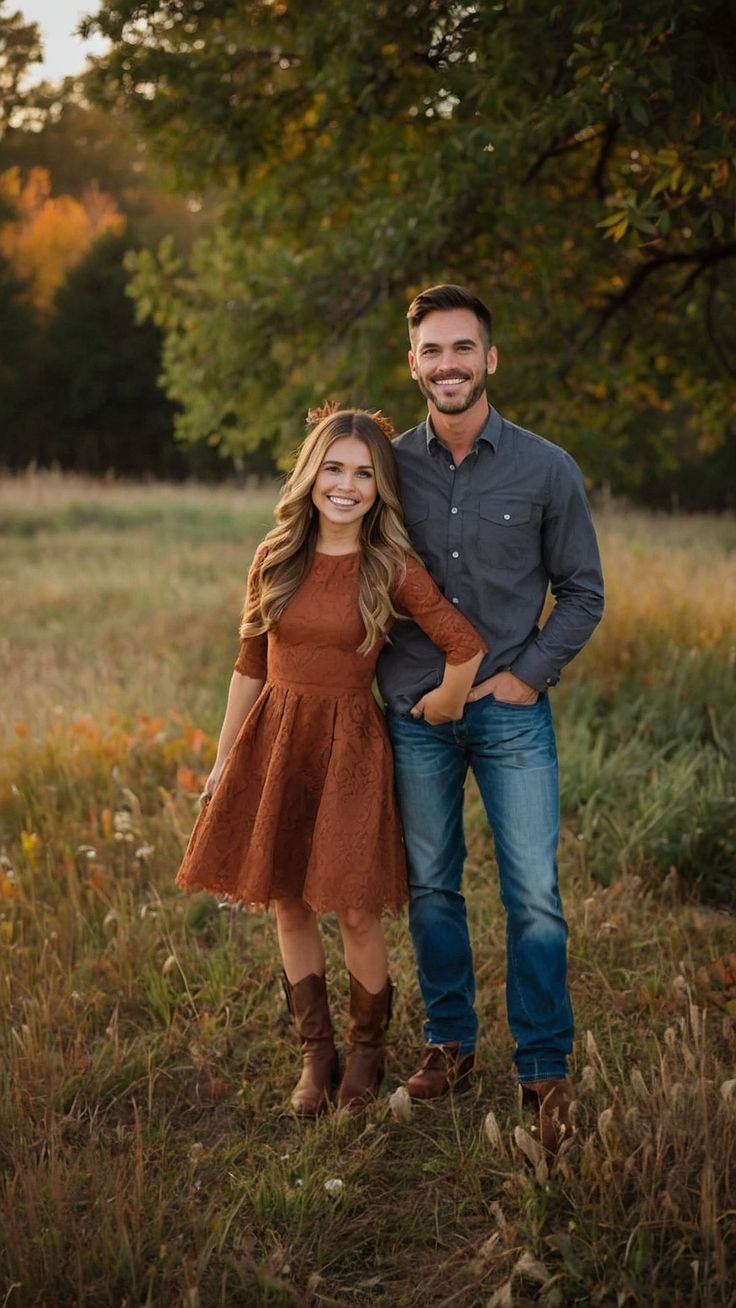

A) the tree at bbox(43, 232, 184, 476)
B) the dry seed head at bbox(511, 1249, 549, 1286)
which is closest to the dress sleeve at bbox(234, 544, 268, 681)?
the dry seed head at bbox(511, 1249, 549, 1286)

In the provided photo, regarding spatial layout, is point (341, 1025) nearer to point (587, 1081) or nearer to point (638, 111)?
point (587, 1081)

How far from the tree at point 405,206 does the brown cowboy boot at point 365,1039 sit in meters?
3.10

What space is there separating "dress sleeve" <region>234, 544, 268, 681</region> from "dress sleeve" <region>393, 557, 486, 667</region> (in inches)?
16.0

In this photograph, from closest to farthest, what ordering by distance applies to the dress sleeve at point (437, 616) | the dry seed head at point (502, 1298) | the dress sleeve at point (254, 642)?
the dry seed head at point (502, 1298)
the dress sleeve at point (437, 616)
the dress sleeve at point (254, 642)

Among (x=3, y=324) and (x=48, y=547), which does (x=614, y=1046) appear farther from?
(x=3, y=324)

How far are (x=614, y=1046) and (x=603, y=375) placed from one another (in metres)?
4.14

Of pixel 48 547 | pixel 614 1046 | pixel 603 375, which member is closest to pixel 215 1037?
pixel 614 1046

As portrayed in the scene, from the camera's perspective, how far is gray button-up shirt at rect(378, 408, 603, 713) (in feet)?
9.73

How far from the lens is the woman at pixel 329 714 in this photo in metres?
2.96

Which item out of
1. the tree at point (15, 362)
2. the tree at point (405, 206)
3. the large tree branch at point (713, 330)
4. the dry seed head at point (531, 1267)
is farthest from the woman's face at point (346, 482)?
the tree at point (15, 362)

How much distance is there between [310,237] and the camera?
7051mm

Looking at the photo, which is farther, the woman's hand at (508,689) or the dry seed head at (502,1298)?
the woman's hand at (508,689)

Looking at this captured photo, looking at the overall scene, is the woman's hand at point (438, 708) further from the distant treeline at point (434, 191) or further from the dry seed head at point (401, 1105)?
the distant treeline at point (434, 191)

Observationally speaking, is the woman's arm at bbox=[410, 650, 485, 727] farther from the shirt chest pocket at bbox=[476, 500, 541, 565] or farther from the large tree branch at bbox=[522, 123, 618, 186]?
the large tree branch at bbox=[522, 123, 618, 186]
